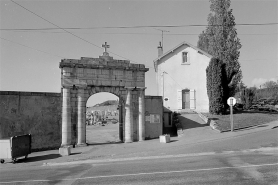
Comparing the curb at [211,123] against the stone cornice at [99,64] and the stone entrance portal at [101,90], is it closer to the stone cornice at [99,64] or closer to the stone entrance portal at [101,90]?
the stone entrance portal at [101,90]

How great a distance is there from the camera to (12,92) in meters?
14.7

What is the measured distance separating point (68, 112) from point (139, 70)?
6.30 m

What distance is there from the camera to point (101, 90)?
16406mm

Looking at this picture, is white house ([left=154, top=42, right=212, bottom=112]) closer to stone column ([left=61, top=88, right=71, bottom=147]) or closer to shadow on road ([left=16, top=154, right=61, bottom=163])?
stone column ([left=61, top=88, right=71, bottom=147])

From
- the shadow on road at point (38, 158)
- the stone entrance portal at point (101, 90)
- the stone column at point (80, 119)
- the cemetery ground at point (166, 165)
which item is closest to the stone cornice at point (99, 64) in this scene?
the stone entrance portal at point (101, 90)

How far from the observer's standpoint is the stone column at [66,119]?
15.0 m

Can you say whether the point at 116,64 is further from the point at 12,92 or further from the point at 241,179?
the point at 241,179

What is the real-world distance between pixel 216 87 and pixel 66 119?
16.6 meters

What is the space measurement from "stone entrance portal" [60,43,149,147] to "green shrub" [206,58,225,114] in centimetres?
1045

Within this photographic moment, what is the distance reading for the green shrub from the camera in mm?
24109

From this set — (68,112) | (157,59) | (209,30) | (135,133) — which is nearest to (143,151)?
(135,133)

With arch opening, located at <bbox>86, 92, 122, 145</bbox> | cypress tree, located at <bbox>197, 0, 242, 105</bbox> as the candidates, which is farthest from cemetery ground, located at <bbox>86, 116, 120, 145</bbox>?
cypress tree, located at <bbox>197, 0, 242, 105</bbox>

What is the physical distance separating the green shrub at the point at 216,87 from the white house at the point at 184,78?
162cm

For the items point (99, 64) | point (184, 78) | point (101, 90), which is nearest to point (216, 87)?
point (184, 78)
